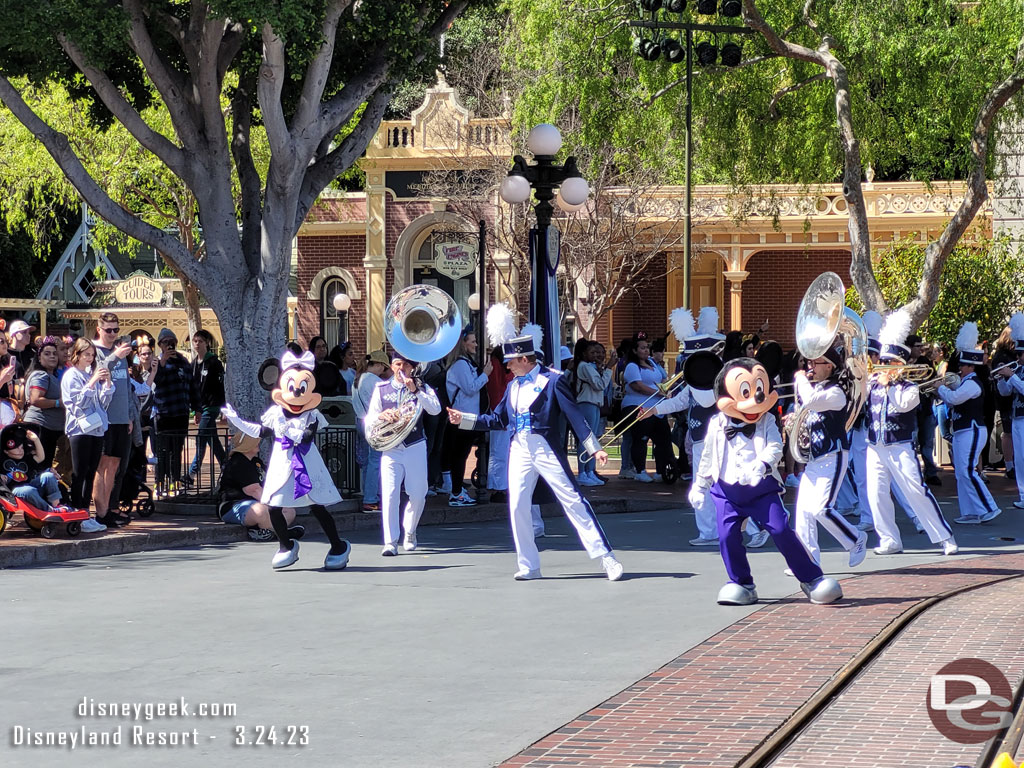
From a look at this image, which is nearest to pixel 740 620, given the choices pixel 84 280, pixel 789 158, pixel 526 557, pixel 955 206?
pixel 526 557

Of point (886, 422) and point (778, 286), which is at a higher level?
point (778, 286)

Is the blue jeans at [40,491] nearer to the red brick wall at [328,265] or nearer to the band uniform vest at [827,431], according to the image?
the band uniform vest at [827,431]

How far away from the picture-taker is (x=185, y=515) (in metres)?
14.1

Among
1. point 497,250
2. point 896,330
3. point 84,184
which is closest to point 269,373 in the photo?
point 84,184

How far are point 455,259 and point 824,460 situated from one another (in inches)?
969

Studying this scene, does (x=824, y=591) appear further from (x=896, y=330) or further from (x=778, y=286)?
(x=778, y=286)

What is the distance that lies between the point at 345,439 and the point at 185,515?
72.9 inches

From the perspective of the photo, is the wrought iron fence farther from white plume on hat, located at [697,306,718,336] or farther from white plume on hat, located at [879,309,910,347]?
white plume on hat, located at [879,309,910,347]

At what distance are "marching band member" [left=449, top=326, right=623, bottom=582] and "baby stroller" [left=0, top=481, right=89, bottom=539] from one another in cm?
353

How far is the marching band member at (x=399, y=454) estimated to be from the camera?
1173 cm

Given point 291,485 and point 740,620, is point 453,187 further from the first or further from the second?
point 740,620

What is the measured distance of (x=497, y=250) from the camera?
32.7 meters

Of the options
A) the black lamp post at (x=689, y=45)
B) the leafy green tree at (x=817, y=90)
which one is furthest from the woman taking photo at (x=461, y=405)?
the leafy green tree at (x=817, y=90)

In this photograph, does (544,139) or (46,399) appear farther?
(544,139)
